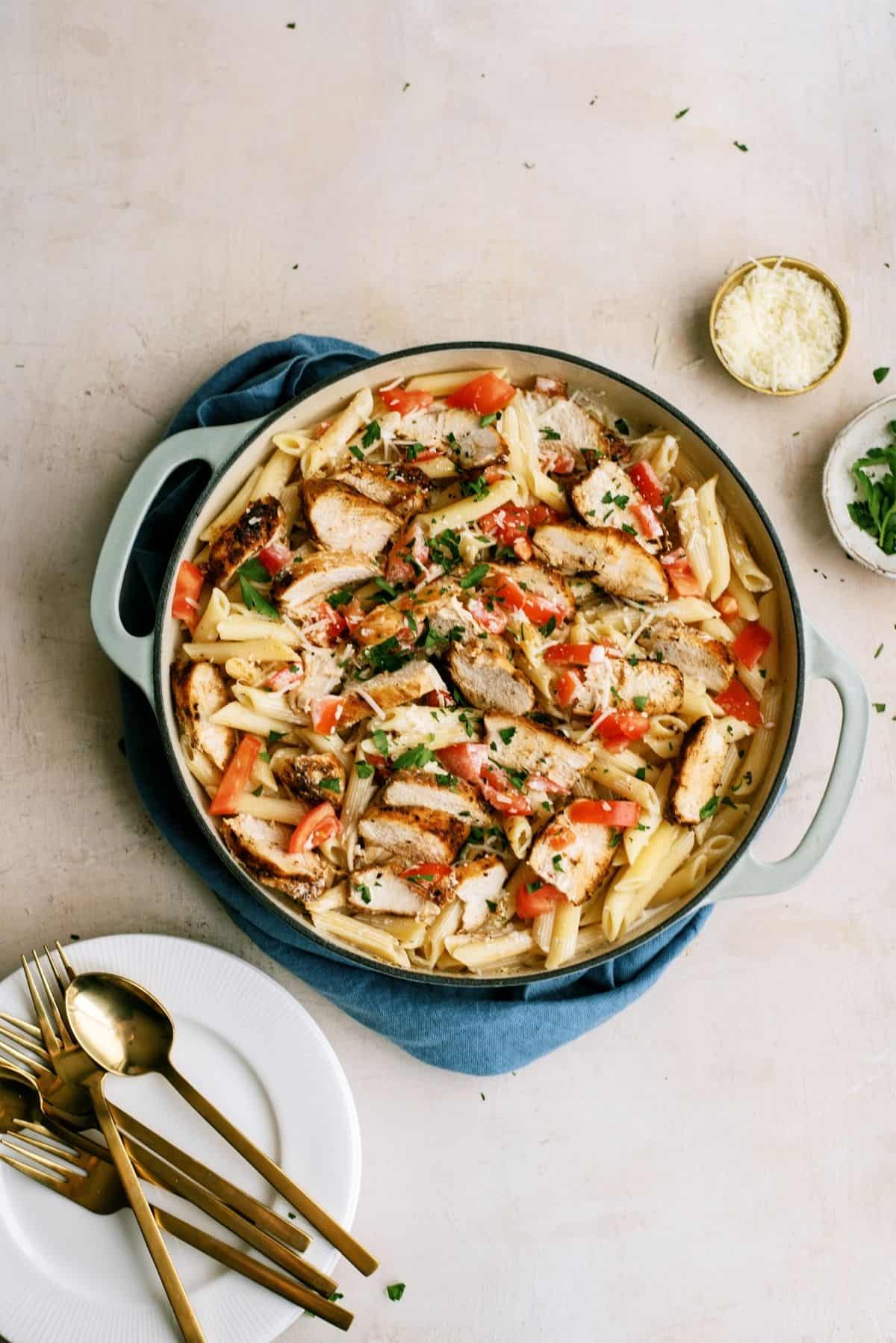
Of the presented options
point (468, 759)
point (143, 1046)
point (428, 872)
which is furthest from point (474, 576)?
point (143, 1046)

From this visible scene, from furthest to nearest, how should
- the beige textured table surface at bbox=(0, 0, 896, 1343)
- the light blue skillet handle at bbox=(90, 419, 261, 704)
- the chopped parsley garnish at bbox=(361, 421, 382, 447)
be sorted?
the beige textured table surface at bbox=(0, 0, 896, 1343)
the chopped parsley garnish at bbox=(361, 421, 382, 447)
the light blue skillet handle at bbox=(90, 419, 261, 704)

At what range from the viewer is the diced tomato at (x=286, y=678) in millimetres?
2938

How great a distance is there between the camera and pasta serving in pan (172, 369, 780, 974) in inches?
115

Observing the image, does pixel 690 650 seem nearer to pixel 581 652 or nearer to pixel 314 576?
pixel 581 652

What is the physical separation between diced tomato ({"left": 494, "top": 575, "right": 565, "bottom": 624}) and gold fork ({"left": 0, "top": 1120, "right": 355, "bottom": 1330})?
186cm

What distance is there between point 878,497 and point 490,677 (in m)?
1.44

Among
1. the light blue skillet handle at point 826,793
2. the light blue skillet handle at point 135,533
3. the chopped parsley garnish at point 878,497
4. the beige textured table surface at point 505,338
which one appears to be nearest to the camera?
the light blue skillet handle at point 135,533

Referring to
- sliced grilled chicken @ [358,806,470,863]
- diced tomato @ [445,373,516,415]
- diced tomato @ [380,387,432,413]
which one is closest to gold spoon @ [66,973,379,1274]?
sliced grilled chicken @ [358,806,470,863]

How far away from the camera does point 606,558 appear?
9.86 feet

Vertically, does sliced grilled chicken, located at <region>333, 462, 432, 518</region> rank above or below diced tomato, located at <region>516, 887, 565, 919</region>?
above

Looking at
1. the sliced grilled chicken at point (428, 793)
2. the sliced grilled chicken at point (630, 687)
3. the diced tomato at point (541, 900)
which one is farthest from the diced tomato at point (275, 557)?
the diced tomato at point (541, 900)

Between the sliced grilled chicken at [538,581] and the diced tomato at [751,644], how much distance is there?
0.52 meters

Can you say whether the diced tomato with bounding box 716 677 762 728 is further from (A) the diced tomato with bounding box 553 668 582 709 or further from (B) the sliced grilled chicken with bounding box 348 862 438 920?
(B) the sliced grilled chicken with bounding box 348 862 438 920

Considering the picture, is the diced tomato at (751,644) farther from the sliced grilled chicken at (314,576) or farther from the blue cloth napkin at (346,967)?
the sliced grilled chicken at (314,576)
